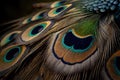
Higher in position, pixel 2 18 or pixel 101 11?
pixel 101 11

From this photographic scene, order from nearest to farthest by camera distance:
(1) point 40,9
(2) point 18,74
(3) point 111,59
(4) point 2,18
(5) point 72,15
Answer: (3) point 111,59, (2) point 18,74, (5) point 72,15, (1) point 40,9, (4) point 2,18

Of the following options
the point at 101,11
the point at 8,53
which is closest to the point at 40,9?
the point at 8,53

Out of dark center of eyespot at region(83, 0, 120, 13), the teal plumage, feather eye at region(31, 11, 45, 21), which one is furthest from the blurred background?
dark center of eyespot at region(83, 0, 120, 13)

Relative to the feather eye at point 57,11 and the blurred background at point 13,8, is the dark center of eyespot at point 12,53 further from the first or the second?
the blurred background at point 13,8

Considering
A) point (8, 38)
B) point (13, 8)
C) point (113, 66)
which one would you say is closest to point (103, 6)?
point (113, 66)

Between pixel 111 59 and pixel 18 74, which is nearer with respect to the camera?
pixel 111 59

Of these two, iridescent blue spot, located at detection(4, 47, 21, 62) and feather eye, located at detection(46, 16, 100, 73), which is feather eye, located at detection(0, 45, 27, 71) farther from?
feather eye, located at detection(46, 16, 100, 73)

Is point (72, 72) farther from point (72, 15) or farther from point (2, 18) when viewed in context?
point (2, 18)

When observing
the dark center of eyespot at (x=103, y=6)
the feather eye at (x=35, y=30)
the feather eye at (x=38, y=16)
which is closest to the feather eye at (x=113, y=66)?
the dark center of eyespot at (x=103, y=6)
